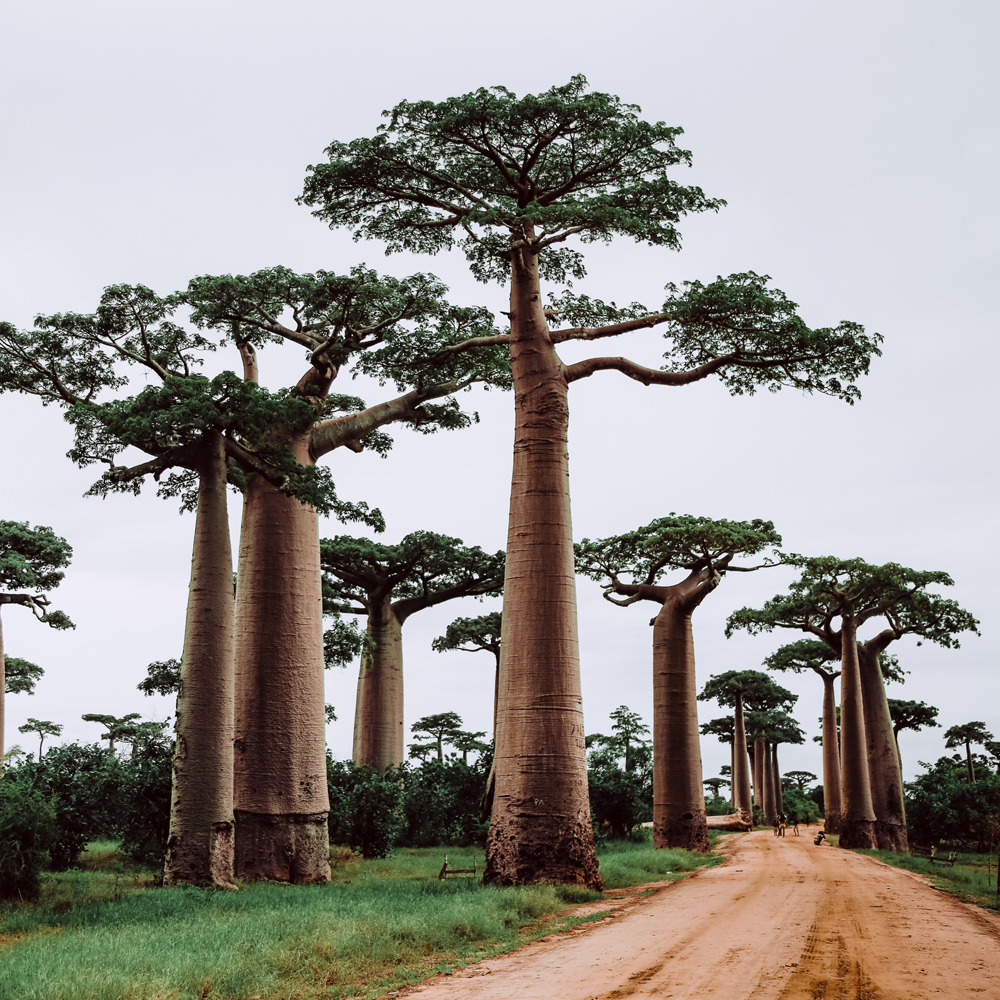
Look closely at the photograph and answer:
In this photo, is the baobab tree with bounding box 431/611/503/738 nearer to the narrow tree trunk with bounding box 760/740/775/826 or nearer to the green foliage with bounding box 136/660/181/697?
the green foliage with bounding box 136/660/181/697

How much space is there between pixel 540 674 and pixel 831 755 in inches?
917

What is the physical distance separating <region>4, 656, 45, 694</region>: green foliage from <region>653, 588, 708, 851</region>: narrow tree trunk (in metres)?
22.4

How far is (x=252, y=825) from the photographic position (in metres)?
13.9

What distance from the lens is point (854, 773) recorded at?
2512 centimetres

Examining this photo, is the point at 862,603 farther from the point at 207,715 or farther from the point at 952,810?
the point at 207,715

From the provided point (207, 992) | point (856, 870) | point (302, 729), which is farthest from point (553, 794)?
point (856, 870)

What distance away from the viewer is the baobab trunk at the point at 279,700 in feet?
45.6

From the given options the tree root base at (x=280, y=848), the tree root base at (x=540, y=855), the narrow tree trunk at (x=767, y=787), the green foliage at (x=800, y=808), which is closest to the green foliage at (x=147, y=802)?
the tree root base at (x=280, y=848)

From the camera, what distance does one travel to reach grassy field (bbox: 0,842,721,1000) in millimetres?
5863

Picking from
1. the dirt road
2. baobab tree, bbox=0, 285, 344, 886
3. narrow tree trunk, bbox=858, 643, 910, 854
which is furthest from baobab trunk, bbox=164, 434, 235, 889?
narrow tree trunk, bbox=858, 643, 910, 854

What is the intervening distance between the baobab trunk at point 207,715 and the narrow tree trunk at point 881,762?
20.7m

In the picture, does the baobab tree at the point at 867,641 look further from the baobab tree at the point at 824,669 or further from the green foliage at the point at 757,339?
the green foliage at the point at 757,339

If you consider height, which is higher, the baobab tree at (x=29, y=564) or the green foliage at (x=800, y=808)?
the baobab tree at (x=29, y=564)

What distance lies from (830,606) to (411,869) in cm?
1547
